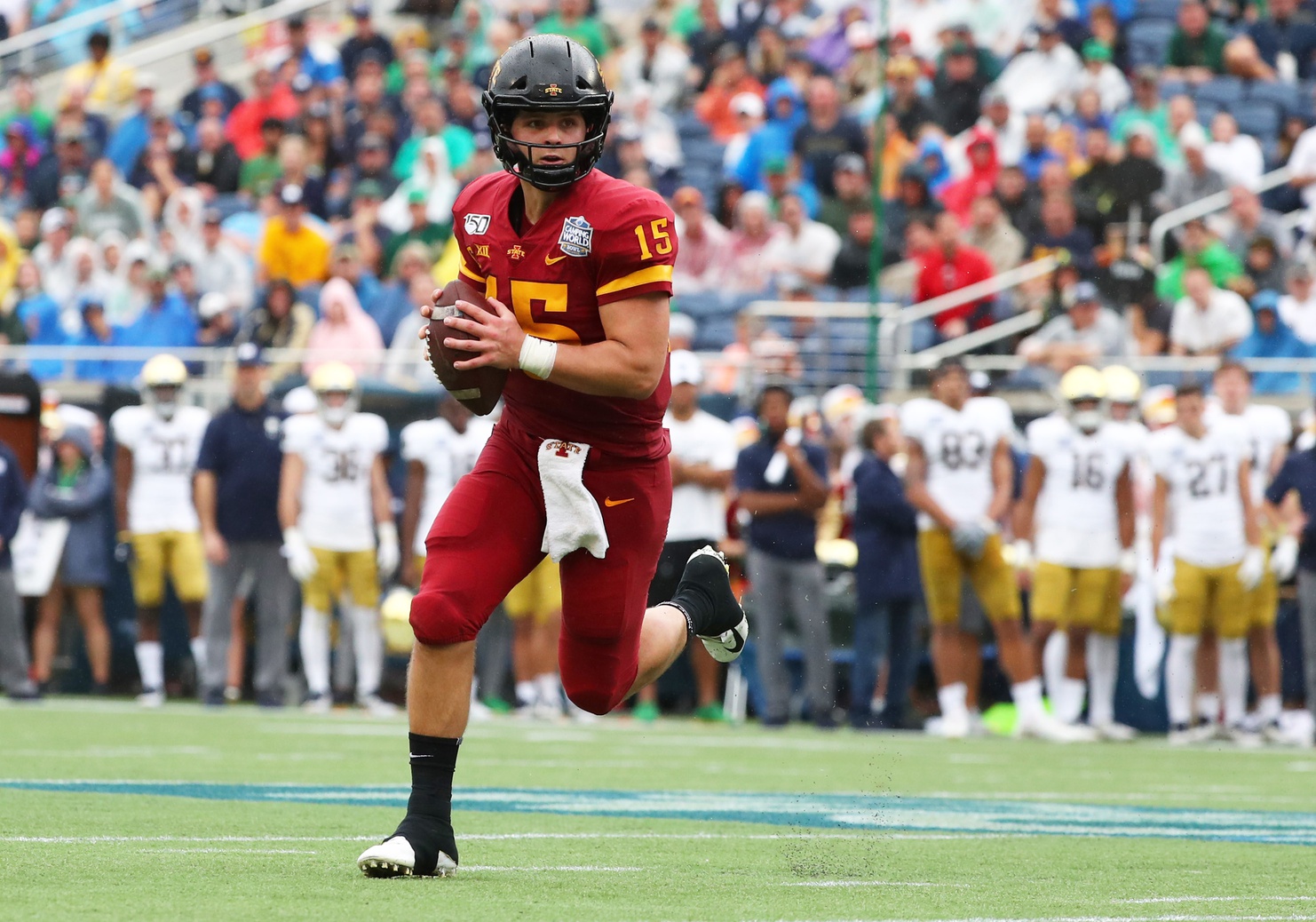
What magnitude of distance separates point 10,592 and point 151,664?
1.12 m

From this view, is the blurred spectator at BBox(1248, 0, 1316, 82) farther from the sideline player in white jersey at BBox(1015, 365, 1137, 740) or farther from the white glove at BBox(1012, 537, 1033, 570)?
the white glove at BBox(1012, 537, 1033, 570)

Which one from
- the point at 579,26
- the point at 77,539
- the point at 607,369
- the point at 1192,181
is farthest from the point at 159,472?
the point at 607,369

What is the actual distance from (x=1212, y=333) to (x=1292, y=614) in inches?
70.4

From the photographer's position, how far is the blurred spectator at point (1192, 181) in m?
14.1

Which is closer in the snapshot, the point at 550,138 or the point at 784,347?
the point at 550,138

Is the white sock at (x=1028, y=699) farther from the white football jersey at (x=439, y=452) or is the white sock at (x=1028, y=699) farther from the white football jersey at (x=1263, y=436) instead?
the white football jersey at (x=439, y=452)

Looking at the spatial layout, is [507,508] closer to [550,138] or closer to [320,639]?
[550,138]

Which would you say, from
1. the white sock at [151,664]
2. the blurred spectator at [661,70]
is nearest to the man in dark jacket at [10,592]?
the white sock at [151,664]

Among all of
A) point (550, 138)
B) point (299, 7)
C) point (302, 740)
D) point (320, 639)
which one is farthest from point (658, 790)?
point (299, 7)

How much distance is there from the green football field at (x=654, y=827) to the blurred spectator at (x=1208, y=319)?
3259 mm

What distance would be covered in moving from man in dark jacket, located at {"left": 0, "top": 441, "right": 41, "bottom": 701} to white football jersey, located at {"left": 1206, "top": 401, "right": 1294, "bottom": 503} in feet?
20.9

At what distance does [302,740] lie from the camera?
30.2 feet

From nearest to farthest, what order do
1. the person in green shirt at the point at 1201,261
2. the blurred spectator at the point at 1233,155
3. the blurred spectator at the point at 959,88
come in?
the person in green shirt at the point at 1201,261, the blurred spectator at the point at 1233,155, the blurred spectator at the point at 959,88

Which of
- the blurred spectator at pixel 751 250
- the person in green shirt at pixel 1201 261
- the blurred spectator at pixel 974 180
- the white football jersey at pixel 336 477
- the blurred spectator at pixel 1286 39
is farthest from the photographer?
the blurred spectator at pixel 1286 39
